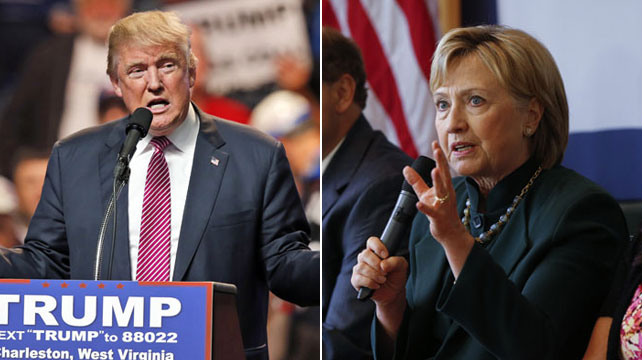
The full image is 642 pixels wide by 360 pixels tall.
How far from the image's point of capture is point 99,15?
2.77 meters

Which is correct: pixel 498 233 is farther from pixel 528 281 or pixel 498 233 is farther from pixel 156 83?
pixel 156 83

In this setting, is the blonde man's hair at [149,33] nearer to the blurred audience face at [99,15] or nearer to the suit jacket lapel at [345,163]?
the blurred audience face at [99,15]

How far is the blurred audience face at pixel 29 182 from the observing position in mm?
2689

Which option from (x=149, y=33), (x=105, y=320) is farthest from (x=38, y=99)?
(x=105, y=320)

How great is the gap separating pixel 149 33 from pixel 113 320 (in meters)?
1.19

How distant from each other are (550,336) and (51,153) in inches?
70.4

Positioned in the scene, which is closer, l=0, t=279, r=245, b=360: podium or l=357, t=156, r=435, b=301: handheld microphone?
l=0, t=279, r=245, b=360: podium

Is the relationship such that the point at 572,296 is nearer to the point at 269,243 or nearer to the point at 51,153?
the point at 269,243

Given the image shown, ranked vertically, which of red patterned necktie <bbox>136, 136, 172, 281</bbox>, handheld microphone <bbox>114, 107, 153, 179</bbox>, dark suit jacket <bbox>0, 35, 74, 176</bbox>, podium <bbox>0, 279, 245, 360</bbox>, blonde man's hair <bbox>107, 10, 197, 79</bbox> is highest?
blonde man's hair <bbox>107, 10, 197, 79</bbox>

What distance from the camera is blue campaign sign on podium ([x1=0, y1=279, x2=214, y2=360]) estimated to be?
1.77m

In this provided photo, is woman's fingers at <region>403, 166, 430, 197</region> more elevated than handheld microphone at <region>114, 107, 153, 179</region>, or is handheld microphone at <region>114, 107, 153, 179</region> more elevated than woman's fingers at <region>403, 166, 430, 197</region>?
handheld microphone at <region>114, 107, 153, 179</region>

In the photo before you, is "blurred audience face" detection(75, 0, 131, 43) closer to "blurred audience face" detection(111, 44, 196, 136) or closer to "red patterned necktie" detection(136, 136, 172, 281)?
"blurred audience face" detection(111, 44, 196, 136)

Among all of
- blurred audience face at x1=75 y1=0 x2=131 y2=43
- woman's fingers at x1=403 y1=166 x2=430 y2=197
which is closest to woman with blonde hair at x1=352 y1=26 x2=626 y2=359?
woman's fingers at x1=403 y1=166 x2=430 y2=197

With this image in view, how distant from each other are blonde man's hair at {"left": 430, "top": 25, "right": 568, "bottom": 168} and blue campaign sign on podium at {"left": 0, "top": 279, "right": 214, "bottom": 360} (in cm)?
104
